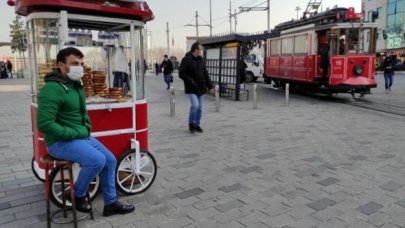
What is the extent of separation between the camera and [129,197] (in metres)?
4.35

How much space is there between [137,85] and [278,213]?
223 centimetres

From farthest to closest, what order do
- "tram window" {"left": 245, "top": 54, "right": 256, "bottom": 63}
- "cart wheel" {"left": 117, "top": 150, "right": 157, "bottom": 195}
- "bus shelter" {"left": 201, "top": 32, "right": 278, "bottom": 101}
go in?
1. "tram window" {"left": 245, "top": 54, "right": 256, "bottom": 63}
2. "bus shelter" {"left": 201, "top": 32, "right": 278, "bottom": 101}
3. "cart wheel" {"left": 117, "top": 150, "right": 157, "bottom": 195}

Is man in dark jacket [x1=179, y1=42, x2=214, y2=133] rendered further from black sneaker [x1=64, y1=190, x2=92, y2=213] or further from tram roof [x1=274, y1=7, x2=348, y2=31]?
tram roof [x1=274, y1=7, x2=348, y2=31]

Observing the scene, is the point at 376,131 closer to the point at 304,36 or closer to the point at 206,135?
the point at 206,135

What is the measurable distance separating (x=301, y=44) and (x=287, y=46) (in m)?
1.41

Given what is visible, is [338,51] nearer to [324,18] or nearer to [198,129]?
[324,18]

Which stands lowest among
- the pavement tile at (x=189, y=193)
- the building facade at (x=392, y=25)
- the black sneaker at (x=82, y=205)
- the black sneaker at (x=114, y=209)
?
the pavement tile at (x=189, y=193)

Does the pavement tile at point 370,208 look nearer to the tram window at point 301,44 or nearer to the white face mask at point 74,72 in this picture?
the white face mask at point 74,72

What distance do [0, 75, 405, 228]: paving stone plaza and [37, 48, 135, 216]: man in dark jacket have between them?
25.4 inches

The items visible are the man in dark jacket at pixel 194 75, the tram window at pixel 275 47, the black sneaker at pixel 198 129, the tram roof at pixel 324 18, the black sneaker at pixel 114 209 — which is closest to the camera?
the black sneaker at pixel 114 209

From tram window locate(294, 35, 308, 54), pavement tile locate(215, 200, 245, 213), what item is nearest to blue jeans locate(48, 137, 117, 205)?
pavement tile locate(215, 200, 245, 213)

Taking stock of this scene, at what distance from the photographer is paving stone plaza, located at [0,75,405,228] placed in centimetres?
377

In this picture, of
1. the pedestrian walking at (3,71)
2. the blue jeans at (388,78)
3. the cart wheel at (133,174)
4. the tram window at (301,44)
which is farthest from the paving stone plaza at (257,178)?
the pedestrian walking at (3,71)

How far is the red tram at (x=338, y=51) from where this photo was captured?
13.1 meters
